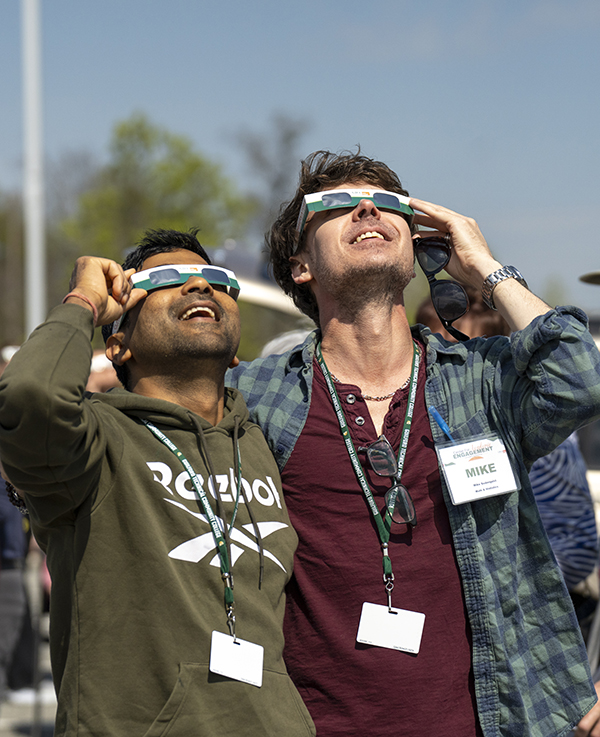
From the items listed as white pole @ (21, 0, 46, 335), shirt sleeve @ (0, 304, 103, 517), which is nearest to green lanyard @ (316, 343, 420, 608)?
shirt sleeve @ (0, 304, 103, 517)

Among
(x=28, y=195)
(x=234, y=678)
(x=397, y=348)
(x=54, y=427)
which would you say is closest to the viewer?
(x=54, y=427)

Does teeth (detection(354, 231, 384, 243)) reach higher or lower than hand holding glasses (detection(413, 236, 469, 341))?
A: higher

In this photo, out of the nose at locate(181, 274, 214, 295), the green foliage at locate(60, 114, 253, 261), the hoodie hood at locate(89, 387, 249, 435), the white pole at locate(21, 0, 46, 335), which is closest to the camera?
the hoodie hood at locate(89, 387, 249, 435)

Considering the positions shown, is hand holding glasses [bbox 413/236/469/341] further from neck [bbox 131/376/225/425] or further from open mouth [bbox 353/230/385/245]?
neck [bbox 131/376/225/425]

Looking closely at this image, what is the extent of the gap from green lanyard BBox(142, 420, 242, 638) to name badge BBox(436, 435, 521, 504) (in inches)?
25.2

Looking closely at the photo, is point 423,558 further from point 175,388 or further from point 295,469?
point 175,388

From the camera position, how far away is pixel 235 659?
2.05 meters

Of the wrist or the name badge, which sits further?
the name badge

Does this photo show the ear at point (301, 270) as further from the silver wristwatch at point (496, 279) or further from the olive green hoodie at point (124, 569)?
the olive green hoodie at point (124, 569)

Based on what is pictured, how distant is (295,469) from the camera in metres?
2.59

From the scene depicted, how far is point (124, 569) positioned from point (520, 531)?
1243 mm

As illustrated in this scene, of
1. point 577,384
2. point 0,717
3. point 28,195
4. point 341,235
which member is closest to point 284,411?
point 341,235

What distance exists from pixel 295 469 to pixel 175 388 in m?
0.46

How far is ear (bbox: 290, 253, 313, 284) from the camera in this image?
10.0 feet
